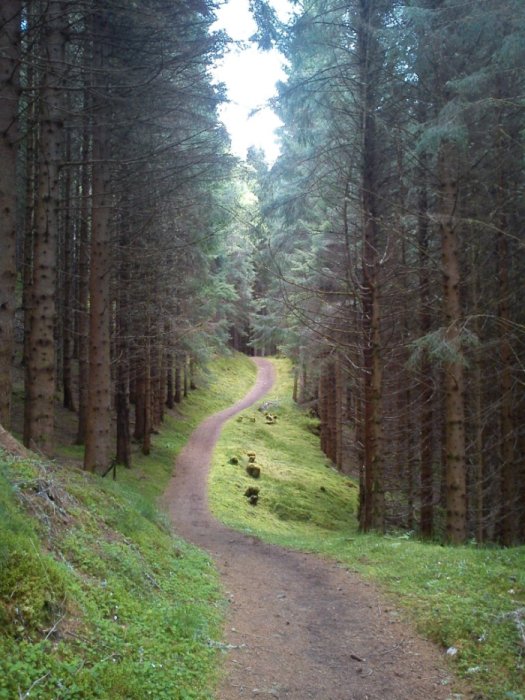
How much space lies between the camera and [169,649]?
173 inches

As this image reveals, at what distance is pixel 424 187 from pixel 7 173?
26.5 feet

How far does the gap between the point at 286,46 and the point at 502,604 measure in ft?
34.8

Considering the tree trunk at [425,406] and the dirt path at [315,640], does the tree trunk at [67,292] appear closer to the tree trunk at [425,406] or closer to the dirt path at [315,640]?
the tree trunk at [425,406]

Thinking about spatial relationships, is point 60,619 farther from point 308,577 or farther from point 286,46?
point 286,46

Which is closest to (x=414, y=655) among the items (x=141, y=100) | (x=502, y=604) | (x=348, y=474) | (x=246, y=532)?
(x=502, y=604)

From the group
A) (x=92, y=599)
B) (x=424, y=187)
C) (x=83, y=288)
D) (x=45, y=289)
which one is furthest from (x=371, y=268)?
(x=83, y=288)

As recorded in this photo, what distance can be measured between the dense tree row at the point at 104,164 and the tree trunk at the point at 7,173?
0.02 m

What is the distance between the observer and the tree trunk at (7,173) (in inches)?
279

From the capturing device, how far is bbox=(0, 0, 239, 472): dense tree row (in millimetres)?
7328

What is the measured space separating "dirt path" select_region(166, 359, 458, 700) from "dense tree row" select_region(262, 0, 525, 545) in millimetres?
3076

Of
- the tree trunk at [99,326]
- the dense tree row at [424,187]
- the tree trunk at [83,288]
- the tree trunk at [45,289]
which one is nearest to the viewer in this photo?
the tree trunk at [45,289]

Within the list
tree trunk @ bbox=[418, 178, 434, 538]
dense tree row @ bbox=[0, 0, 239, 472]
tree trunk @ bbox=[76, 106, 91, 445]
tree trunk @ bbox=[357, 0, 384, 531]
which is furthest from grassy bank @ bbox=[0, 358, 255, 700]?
tree trunk @ bbox=[76, 106, 91, 445]

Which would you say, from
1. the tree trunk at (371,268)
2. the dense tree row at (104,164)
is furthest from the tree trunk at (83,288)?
the tree trunk at (371,268)

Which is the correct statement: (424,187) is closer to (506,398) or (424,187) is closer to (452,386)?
(452,386)
